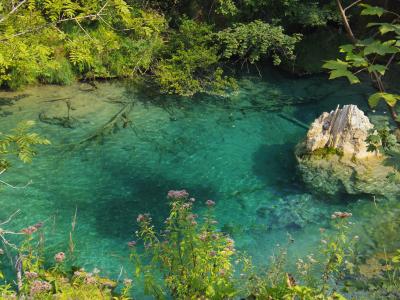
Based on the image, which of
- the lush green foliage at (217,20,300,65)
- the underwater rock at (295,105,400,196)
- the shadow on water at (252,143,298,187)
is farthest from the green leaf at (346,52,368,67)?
the lush green foliage at (217,20,300,65)

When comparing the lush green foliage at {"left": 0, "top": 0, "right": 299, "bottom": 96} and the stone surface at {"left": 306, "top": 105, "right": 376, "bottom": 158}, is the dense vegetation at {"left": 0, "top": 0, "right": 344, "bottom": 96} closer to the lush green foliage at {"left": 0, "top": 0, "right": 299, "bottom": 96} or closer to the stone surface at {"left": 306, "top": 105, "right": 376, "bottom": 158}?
the lush green foliage at {"left": 0, "top": 0, "right": 299, "bottom": 96}

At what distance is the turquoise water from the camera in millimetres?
6152

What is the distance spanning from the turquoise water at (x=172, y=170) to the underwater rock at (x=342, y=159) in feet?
0.75

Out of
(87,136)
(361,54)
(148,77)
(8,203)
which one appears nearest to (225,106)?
(148,77)

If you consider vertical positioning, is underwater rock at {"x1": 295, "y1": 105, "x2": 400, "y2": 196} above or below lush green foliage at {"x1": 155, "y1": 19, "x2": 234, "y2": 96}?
below

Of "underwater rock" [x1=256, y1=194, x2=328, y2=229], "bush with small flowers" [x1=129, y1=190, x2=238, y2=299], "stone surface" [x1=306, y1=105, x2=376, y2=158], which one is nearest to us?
"bush with small flowers" [x1=129, y1=190, x2=238, y2=299]

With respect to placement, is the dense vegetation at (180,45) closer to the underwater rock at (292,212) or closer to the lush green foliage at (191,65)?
the lush green foliage at (191,65)

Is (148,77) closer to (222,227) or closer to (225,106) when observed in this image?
(225,106)

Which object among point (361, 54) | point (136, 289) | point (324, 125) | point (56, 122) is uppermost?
point (361, 54)

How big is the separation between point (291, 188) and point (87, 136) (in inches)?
145

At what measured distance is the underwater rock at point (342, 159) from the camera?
7.07 meters

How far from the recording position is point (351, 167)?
24.0 feet

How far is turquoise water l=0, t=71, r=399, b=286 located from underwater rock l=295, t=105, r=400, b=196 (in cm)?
23

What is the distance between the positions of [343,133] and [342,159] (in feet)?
1.34
